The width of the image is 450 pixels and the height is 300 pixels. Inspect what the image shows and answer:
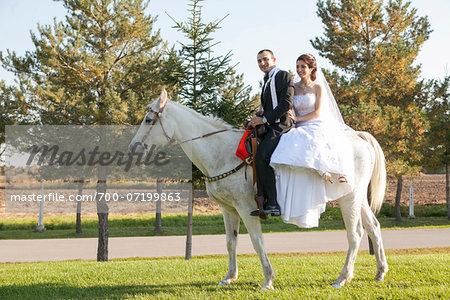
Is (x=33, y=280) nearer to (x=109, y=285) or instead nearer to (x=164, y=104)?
(x=109, y=285)

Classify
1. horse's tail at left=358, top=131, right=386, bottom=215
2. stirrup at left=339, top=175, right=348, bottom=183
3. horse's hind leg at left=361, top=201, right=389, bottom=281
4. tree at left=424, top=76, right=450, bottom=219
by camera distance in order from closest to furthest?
1. stirrup at left=339, top=175, right=348, bottom=183
2. horse's hind leg at left=361, top=201, right=389, bottom=281
3. horse's tail at left=358, top=131, right=386, bottom=215
4. tree at left=424, top=76, right=450, bottom=219

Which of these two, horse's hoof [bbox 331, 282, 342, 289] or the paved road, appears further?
the paved road

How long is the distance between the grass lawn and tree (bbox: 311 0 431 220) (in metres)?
9.63

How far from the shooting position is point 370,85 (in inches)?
706

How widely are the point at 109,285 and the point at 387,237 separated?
1427cm

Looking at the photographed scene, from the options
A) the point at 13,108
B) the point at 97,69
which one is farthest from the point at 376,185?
the point at 13,108

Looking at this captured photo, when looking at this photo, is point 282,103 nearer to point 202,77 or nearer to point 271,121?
point 271,121

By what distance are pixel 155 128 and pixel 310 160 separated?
2.19 metres

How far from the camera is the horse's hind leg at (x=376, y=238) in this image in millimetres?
6168

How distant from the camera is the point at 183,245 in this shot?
674 inches

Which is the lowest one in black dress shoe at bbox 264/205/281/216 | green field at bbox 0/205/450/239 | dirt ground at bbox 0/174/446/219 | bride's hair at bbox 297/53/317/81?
green field at bbox 0/205/450/239

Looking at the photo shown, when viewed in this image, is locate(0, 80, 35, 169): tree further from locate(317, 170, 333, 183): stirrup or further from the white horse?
locate(317, 170, 333, 183): stirrup

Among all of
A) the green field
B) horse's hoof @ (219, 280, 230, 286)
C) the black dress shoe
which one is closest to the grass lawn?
horse's hoof @ (219, 280, 230, 286)

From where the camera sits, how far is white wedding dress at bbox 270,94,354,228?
215 inches
